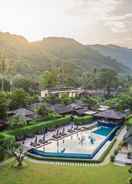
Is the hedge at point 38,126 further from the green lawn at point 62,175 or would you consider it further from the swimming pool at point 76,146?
the green lawn at point 62,175

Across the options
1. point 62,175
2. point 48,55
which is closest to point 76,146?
point 62,175

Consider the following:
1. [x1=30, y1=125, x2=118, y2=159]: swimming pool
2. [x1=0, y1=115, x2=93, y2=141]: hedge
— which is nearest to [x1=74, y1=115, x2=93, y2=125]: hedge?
[x1=0, y1=115, x2=93, y2=141]: hedge

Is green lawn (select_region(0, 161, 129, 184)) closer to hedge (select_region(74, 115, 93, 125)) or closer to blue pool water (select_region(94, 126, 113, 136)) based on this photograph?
blue pool water (select_region(94, 126, 113, 136))

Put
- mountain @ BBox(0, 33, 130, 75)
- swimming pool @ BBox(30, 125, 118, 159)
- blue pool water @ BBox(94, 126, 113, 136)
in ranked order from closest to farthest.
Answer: swimming pool @ BBox(30, 125, 118, 159), blue pool water @ BBox(94, 126, 113, 136), mountain @ BBox(0, 33, 130, 75)

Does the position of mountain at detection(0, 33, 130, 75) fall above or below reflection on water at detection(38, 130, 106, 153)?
above

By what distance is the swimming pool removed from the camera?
21800 mm

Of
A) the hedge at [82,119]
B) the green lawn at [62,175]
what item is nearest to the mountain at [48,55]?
the hedge at [82,119]

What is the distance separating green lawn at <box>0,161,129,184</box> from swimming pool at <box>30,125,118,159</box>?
2760 millimetres

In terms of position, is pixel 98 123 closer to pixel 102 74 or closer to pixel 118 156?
pixel 118 156

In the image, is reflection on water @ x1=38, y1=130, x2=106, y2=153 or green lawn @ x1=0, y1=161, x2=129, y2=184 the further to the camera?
reflection on water @ x1=38, y1=130, x2=106, y2=153

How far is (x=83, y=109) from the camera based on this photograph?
1678 inches

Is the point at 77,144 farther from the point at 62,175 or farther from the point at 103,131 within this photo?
the point at 62,175

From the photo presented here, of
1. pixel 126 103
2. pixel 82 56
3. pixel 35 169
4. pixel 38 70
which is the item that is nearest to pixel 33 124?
pixel 35 169

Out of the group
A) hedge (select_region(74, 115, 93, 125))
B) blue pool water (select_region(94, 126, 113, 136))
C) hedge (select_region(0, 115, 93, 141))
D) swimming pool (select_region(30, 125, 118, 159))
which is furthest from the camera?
hedge (select_region(74, 115, 93, 125))
